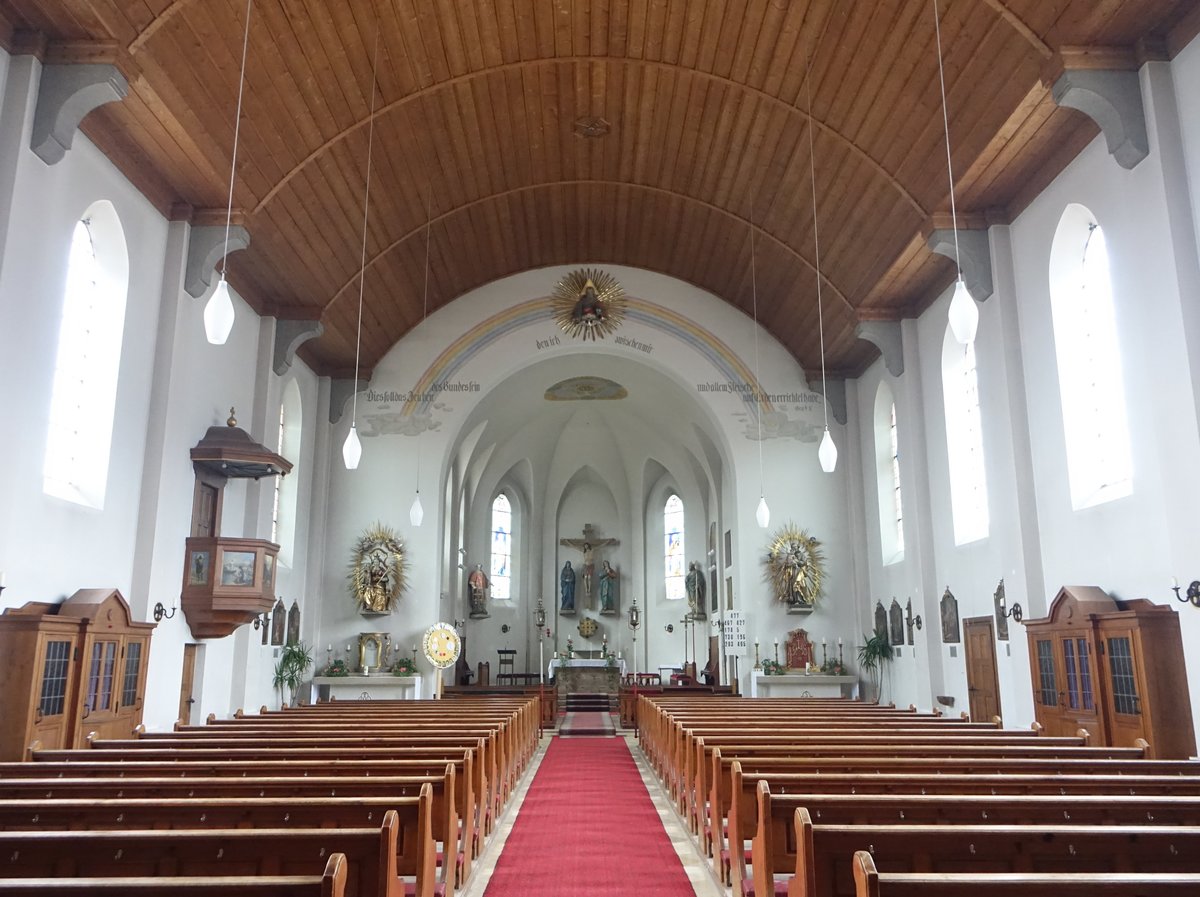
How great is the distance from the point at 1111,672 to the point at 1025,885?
739 cm

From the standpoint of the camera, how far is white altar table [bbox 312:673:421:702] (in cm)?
1647

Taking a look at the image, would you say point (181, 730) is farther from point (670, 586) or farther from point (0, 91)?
point (670, 586)

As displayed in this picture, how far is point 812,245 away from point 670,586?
13218 mm

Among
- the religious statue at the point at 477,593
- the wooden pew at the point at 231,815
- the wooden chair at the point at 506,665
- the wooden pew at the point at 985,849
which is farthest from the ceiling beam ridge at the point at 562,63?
the wooden chair at the point at 506,665

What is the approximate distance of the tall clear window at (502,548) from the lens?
25.9 metres

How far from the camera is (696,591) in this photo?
23688 millimetres

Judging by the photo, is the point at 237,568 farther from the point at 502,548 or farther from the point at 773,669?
the point at 502,548

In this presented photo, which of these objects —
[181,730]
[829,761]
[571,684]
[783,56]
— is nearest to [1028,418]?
[783,56]

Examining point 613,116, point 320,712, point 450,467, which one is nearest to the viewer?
point 320,712

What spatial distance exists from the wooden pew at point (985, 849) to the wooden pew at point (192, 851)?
57.9 inches

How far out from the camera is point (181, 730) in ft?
29.2

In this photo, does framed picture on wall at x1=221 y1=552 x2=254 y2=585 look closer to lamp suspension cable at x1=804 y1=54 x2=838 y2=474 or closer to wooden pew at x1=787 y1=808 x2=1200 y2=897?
lamp suspension cable at x1=804 y1=54 x2=838 y2=474

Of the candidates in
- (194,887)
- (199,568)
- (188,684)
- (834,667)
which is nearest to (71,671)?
(199,568)

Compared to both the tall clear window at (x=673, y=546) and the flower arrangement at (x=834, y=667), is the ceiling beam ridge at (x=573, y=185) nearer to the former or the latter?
the flower arrangement at (x=834, y=667)
